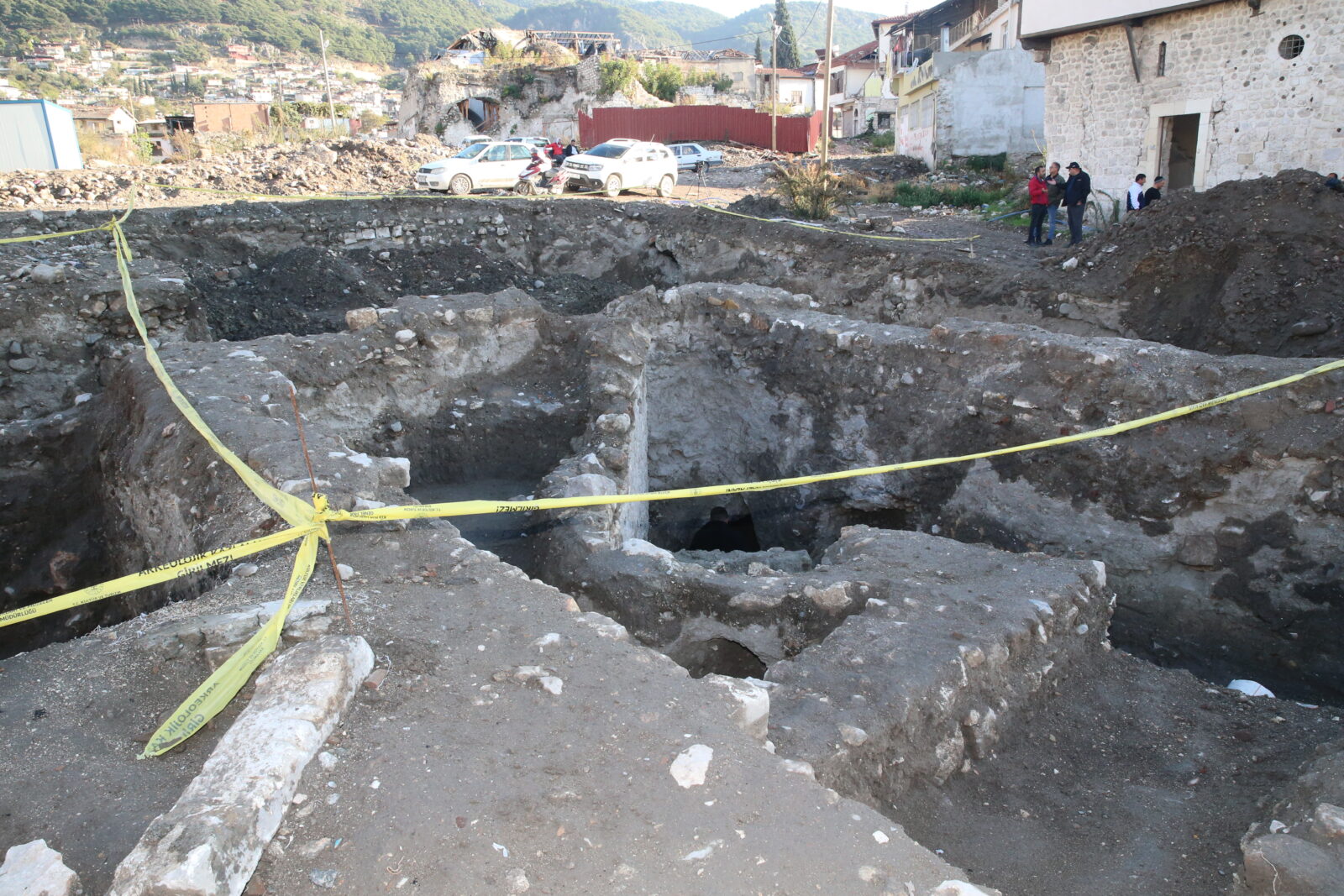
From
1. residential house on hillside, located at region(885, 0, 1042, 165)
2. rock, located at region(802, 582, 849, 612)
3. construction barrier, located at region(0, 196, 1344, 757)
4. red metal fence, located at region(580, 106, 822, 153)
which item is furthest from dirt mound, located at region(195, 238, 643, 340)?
red metal fence, located at region(580, 106, 822, 153)

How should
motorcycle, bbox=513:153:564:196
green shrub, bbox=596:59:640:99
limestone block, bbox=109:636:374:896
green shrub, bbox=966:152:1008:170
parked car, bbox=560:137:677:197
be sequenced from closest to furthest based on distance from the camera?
limestone block, bbox=109:636:374:896, motorcycle, bbox=513:153:564:196, parked car, bbox=560:137:677:197, green shrub, bbox=966:152:1008:170, green shrub, bbox=596:59:640:99

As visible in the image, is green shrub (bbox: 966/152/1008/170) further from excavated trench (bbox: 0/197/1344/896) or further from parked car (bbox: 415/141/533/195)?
excavated trench (bbox: 0/197/1344/896)

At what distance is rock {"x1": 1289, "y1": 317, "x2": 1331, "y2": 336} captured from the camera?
346 inches

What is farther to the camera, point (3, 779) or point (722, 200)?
point (722, 200)

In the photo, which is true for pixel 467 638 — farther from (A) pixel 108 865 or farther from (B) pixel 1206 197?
(B) pixel 1206 197

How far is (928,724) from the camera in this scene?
352 cm

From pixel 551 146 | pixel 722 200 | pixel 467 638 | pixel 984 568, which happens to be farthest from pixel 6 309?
pixel 551 146

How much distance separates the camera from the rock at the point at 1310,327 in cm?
879

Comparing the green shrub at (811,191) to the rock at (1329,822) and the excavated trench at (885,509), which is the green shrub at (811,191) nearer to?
the excavated trench at (885,509)

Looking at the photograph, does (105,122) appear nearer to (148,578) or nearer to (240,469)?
(240,469)

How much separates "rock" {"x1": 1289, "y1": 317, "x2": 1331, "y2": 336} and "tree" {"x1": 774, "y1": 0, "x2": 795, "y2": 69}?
66.1m

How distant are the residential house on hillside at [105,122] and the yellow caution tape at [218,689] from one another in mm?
32466

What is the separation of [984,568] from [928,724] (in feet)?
4.25

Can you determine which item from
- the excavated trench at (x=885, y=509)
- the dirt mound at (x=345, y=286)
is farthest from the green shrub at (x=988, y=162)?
the excavated trench at (x=885, y=509)
